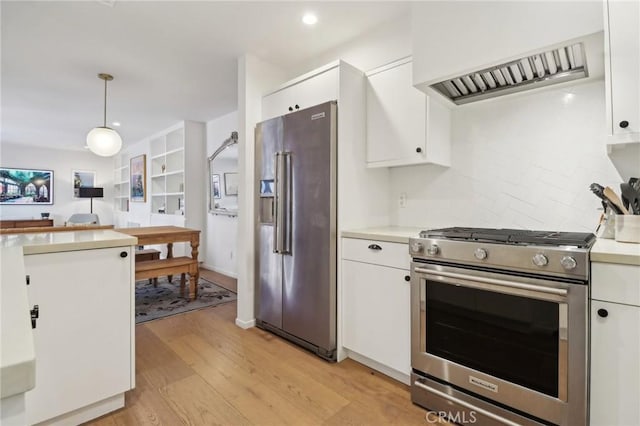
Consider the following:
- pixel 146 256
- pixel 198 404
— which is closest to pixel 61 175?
pixel 146 256

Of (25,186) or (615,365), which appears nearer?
(615,365)

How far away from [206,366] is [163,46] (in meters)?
2.68

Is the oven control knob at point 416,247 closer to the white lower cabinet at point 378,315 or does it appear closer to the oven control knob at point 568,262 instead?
the white lower cabinet at point 378,315

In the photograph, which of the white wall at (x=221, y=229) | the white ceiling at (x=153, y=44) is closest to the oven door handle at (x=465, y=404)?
the white ceiling at (x=153, y=44)

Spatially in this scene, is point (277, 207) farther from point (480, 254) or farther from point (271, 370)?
point (480, 254)

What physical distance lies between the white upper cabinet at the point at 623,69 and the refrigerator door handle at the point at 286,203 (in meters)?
1.92

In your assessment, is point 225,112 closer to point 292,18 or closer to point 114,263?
point 292,18

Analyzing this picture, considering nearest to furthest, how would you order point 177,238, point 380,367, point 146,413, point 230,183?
point 146,413 → point 380,367 → point 177,238 → point 230,183

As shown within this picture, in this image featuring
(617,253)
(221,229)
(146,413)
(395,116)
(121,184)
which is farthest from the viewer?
(121,184)

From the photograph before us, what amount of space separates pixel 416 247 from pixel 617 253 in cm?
82

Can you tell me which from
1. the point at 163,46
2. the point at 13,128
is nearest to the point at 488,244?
the point at 163,46

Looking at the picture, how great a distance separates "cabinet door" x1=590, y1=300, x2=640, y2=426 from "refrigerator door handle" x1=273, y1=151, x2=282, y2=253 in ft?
6.45

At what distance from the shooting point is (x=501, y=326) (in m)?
1.53

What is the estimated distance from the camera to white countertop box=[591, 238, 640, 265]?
1.22m
